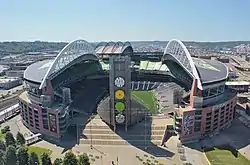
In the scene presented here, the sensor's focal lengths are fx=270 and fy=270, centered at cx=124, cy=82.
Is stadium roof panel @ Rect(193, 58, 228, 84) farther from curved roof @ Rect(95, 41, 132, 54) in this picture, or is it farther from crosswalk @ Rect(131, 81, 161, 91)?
curved roof @ Rect(95, 41, 132, 54)

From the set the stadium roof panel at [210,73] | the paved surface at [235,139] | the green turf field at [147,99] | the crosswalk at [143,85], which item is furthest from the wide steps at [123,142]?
the crosswalk at [143,85]

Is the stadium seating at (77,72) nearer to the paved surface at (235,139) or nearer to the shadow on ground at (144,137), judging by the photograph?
the shadow on ground at (144,137)

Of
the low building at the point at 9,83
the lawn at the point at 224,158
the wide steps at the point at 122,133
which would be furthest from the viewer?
the low building at the point at 9,83

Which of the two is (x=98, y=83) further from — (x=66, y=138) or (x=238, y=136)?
(x=238, y=136)

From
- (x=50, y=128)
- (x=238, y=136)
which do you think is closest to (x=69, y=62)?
(x=50, y=128)

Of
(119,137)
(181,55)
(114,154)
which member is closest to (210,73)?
(181,55)

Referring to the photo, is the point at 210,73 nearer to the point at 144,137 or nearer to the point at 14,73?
the point at 144,137

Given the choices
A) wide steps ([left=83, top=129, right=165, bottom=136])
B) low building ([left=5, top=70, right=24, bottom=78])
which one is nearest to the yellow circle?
wide steps ([left=83, top=129, right=165, bottom=136])
